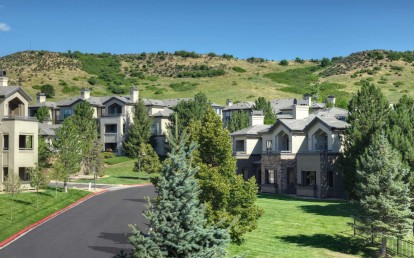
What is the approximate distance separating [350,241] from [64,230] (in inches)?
761

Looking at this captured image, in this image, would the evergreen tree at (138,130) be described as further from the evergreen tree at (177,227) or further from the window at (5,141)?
the evergreen tree at (177,227)

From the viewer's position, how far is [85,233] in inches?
1303

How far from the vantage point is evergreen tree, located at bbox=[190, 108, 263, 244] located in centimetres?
2417

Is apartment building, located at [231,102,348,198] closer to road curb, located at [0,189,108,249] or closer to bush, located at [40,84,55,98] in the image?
road curb, located at [0,189,108,249]

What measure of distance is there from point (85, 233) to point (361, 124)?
24.2m

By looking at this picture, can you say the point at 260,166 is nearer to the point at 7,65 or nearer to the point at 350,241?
the point at 350,241

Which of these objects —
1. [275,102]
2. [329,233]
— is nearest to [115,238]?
[329,233]

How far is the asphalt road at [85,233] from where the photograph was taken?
2795 centimetres

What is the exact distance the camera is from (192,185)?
14250mm

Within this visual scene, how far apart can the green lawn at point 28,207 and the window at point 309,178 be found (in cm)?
2317

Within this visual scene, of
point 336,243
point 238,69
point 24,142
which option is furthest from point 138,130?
point 238,69

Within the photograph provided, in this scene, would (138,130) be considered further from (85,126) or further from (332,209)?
(332,209)

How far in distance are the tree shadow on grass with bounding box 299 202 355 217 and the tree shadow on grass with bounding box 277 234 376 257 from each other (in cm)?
620

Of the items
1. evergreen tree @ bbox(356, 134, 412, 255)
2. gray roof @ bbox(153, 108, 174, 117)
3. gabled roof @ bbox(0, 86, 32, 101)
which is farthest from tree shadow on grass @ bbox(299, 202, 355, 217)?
gray roof @ bbox(153, 108, 174, 117)
